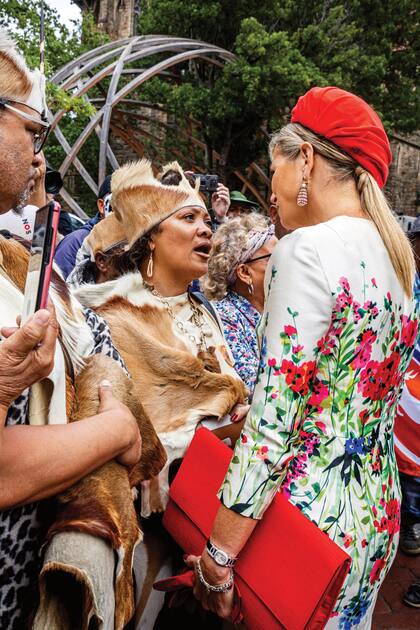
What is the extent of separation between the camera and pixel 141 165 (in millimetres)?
2742

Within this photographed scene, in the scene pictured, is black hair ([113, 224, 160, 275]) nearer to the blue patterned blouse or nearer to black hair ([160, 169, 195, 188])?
black hair ([160, 169, 195, 188])

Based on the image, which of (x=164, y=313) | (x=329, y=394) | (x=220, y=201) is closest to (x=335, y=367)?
(x=329, y=394)

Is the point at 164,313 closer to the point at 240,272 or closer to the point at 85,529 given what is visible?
the point at 240,272

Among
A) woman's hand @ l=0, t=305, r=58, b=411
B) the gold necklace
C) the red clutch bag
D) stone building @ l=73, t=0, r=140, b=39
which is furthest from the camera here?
stone building @ l=73, t=0, r=140, b=39

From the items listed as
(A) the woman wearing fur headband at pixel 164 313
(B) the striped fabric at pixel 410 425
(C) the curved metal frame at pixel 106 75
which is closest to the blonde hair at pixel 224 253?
(A) the woman wearing fur headband at pixel 164 313

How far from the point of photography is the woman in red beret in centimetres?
138

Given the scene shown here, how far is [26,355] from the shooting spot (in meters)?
1.06

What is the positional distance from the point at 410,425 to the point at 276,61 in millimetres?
12030

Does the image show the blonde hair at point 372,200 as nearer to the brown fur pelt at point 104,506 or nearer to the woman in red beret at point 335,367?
the woman in red beret at point 335,367

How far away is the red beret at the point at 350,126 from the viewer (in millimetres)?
1542

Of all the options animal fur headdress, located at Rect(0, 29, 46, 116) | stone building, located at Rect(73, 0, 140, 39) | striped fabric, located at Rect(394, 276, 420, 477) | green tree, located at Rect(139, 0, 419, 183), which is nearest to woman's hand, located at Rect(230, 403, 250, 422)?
animal fur headdress, located at Rect(0, 29, 46, 116)

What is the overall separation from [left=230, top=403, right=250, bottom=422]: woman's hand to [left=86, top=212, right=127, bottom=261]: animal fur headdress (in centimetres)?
106

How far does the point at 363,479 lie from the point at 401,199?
26.5 m

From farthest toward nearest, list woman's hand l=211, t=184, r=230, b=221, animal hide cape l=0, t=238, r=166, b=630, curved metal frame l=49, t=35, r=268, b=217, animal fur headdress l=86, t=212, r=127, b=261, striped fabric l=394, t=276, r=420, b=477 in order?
1. curved metal frame l=49, t=35, r=268, b=217
2. woman's hand l=211, t=184, r=230, b=221
3. striped fabric l=394, t=276, r=420, b=477
4. animal fur headdress l=86, t=212, r=127, b=261
5. animal hide cape l=0, t=238, r=166, b=630
